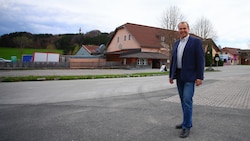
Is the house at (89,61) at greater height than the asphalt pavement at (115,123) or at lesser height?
greater

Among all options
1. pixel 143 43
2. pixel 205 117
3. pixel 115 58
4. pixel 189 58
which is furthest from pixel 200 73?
pixel 115 58

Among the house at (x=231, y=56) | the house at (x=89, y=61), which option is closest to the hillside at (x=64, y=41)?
the house at (x=89, y=61)

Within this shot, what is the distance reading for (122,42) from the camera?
48.1 metres

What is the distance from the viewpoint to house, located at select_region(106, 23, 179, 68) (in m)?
40.8

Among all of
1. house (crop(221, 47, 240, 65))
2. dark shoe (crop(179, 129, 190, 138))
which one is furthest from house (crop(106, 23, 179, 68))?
house (crop(221, 47, 240, 65))

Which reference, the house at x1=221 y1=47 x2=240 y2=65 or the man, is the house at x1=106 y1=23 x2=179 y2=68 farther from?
the house at x1=221 y1=47 x2=240 y2=65

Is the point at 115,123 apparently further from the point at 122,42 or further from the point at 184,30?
the point at 122,42

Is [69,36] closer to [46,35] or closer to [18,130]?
[46,35]

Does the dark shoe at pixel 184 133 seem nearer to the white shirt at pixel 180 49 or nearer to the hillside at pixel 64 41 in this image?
the white shirt at pixel 180 49

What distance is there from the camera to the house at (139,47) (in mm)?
40781

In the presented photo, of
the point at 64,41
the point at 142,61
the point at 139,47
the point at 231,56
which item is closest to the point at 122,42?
the point at 139,47

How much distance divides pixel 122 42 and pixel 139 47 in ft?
22.3

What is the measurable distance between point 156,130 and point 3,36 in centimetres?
8202

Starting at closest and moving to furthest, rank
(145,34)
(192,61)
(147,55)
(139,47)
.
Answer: (192,61)
(147,55)
(139,47)
(145,34)
